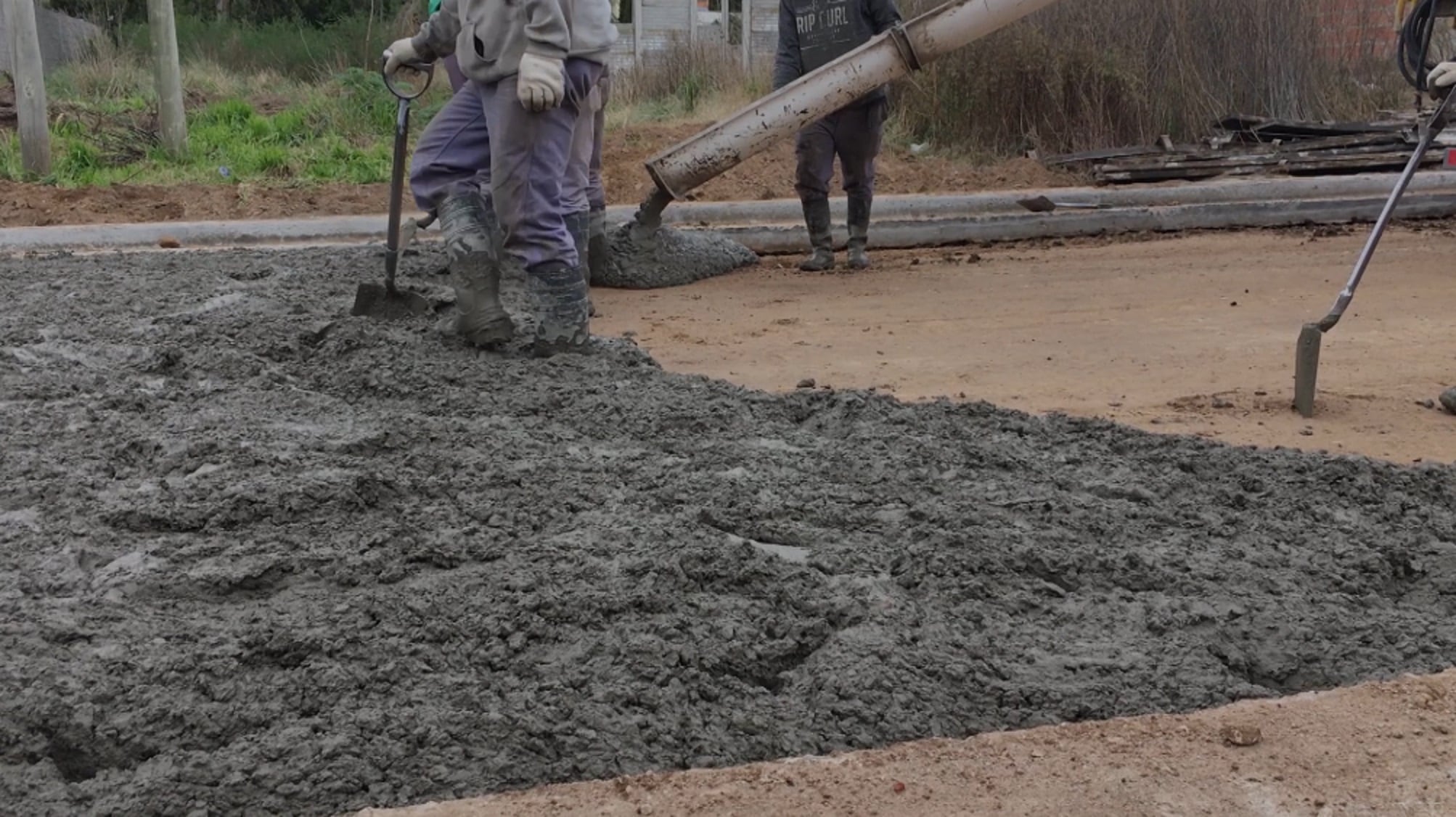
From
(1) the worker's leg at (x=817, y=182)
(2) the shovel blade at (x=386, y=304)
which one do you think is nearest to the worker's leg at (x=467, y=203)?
(2) the shovel blade at (x=386, y=304)

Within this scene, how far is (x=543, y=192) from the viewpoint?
15.7 feet

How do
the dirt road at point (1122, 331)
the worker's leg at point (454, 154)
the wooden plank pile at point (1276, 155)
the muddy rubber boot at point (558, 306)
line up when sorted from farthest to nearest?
the wooden plank pile at point (1276, 155) → the worker's leg at point (454, 154) → the muddy rubber boot at point (558, 306) → the dirt road at point (1122, 331)

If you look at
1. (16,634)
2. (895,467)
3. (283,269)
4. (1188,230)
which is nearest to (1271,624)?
(895,467)

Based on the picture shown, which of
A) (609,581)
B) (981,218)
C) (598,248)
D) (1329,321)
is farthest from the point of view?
(981,218)

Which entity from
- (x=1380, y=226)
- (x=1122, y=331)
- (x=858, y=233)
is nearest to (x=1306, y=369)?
(x=1380, y=226)

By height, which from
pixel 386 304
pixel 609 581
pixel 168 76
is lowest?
pixel 609 581

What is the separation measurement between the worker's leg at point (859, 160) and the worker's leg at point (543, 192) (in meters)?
2.77

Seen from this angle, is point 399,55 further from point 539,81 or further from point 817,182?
point 817,182

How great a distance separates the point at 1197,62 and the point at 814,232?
21.0ft

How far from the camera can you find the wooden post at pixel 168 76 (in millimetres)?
11141

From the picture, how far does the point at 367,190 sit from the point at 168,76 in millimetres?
2312

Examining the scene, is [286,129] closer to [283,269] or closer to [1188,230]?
[283,269]

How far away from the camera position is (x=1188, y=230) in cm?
878

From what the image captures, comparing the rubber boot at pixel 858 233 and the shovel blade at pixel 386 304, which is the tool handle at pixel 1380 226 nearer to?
the rubber boot at pixel 858 233
